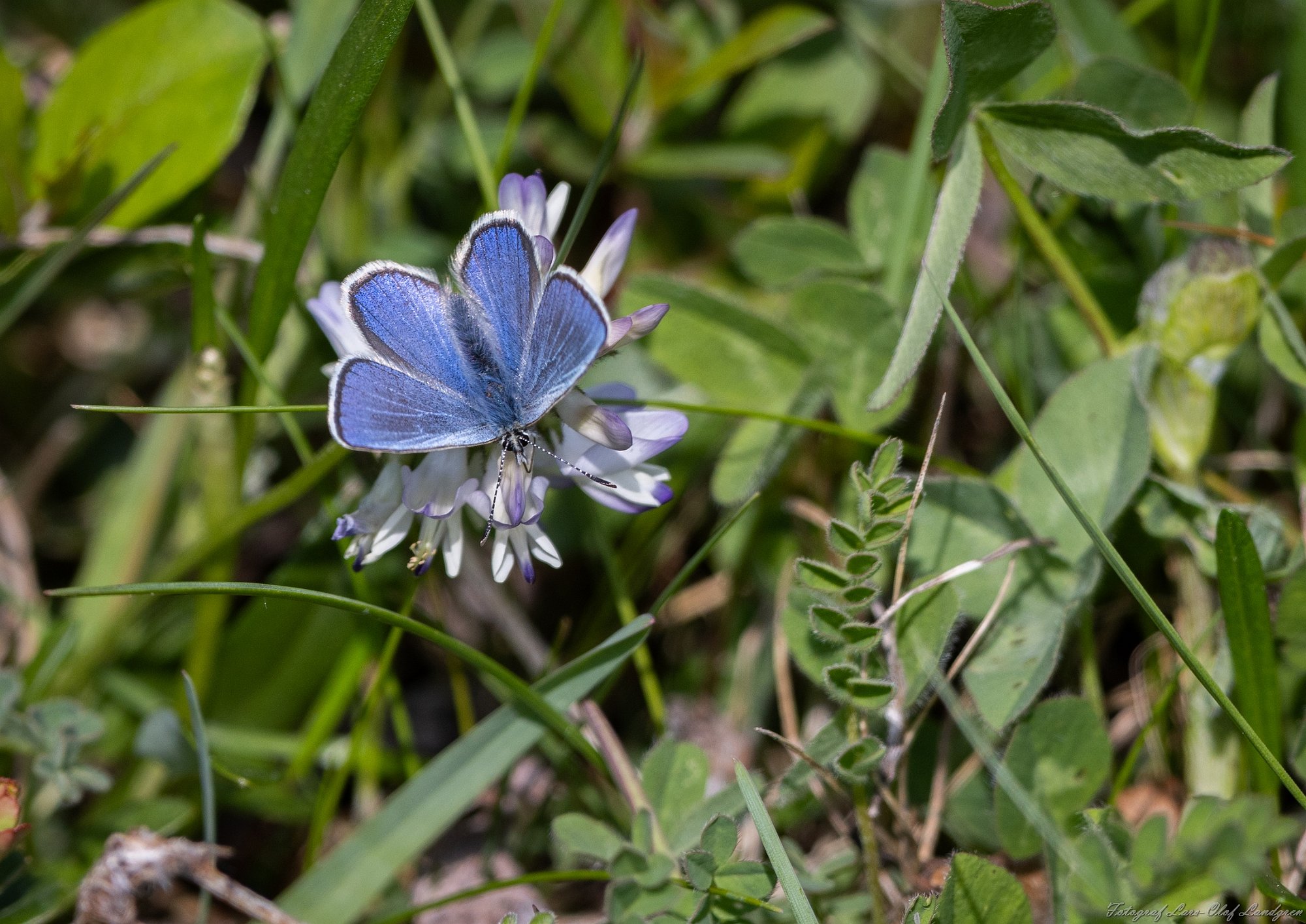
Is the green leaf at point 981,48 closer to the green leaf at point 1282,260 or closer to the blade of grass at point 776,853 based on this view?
the green leaf at point 1282,260

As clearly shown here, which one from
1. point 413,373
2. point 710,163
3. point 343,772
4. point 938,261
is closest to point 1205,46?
point 938,261

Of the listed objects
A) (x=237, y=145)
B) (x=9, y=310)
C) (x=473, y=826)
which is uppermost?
(x=237, y=145)

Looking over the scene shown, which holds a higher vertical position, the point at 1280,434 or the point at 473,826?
the point at 1280,434

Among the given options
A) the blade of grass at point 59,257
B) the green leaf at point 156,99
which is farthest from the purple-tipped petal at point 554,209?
the green leaf at point 156,99

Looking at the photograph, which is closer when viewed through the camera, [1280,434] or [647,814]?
[647,814]

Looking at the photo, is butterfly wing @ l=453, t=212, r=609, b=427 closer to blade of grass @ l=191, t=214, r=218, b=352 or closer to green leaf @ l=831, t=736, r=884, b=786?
blade of grass @ l=191, t=214, r=218, b=352

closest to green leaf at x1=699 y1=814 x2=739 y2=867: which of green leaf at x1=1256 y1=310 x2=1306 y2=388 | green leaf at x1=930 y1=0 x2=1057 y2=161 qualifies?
green leaf at x1=930 y1=0 x2=1057 y2=161

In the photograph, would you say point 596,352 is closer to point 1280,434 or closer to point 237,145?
point 1280,434

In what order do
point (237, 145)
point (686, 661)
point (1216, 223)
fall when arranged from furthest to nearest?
point (237, 145) → point (686, 661) → point (1216, 223)

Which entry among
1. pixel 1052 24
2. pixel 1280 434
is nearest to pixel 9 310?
pixel 1052 24
